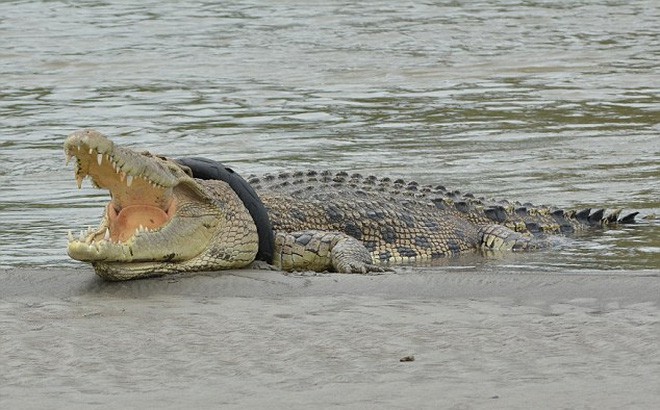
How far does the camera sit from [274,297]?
6.95m

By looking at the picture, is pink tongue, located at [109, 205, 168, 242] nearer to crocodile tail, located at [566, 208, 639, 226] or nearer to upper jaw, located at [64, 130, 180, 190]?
upper jaw, located at [64, 130, 180, 190]

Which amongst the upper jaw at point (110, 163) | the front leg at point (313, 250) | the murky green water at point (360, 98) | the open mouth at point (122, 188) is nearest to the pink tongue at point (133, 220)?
the open mouth at point (122, 188)

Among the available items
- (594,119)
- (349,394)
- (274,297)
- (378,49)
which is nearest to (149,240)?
(274,297)

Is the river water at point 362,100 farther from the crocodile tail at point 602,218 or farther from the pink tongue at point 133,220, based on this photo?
the pink tongue at point 133,220

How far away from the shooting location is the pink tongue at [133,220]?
7297 millimetres

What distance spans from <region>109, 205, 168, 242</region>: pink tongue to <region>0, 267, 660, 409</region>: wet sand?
249mm

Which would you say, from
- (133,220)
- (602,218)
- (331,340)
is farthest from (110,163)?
(602,218)

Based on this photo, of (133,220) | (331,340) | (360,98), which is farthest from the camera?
(360,98)

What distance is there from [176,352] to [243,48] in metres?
15.5

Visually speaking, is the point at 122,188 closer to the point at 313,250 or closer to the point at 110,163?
the point at 110,163

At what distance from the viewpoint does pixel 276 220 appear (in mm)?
8469

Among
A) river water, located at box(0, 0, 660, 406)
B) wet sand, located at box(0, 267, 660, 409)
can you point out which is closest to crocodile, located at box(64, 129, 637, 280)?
wet sand, located at box(0, 267, 660, 409)

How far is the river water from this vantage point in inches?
414

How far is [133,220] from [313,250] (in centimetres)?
117
